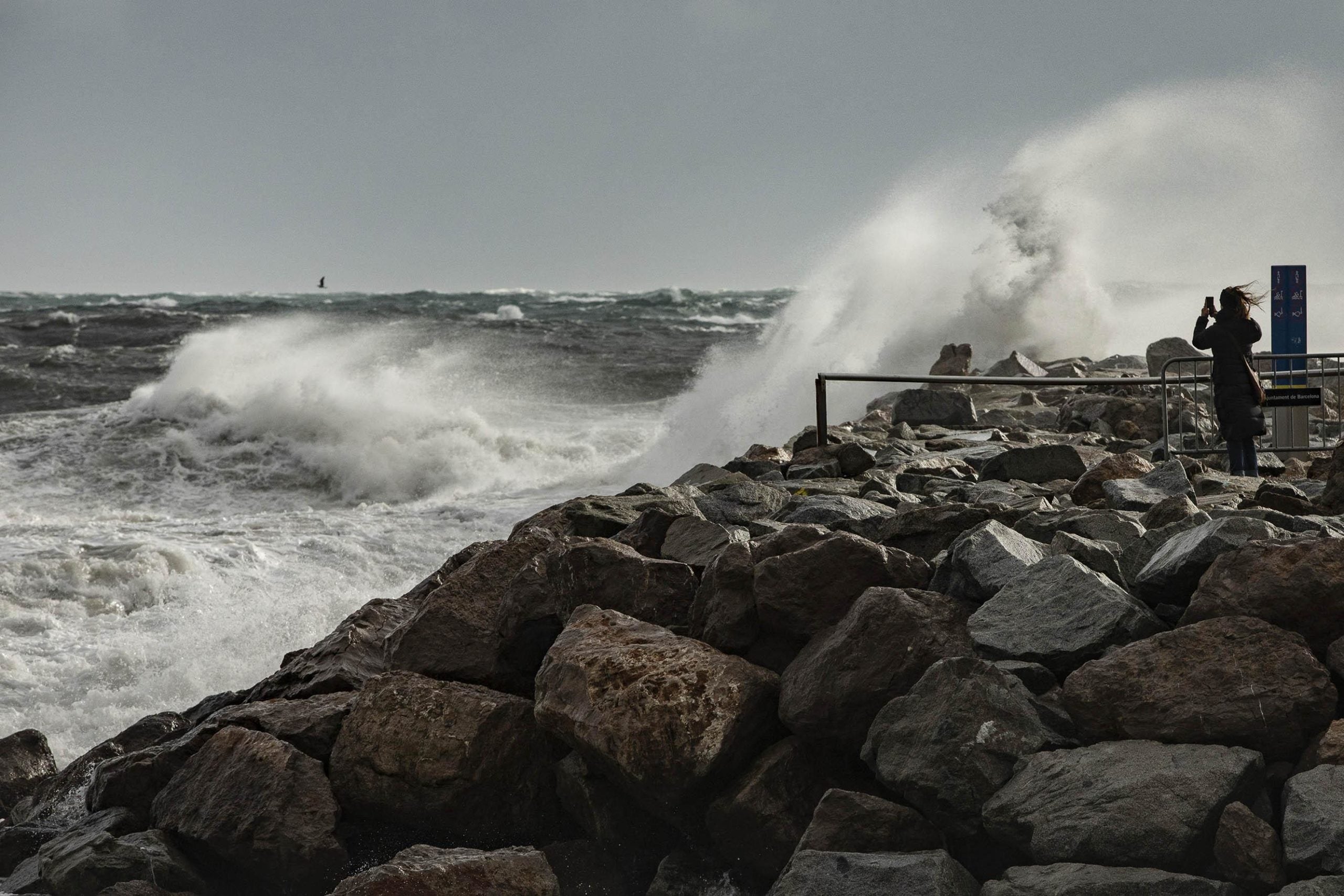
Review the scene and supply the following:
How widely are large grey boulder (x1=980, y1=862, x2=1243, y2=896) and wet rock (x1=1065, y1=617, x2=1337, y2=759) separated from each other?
1.43ft

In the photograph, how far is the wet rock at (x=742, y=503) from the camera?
629 centimetres

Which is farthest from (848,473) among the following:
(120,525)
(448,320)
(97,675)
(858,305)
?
(448,320)

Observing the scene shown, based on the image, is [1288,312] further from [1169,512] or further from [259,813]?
[259,813]

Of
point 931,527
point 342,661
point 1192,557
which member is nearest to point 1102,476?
point 931,527

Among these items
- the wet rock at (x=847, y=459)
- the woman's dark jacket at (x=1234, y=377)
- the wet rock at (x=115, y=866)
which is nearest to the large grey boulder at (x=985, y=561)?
the wet rock at (x=115, y=866)

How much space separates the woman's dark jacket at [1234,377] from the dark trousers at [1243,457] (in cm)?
4

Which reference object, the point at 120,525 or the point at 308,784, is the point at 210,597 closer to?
the point at 120,525

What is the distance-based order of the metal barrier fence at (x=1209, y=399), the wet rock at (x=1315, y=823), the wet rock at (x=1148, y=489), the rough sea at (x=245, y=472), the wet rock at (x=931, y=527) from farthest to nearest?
1. the metal barrier fence at (x=1209, y=399)
2. the rough sea at (x=245, y=472)
3. the wet rock at (x=1148, y=489)
4. the wet rock at (x=931, y=527)
5. the wet rock at (x=1315, y=823)

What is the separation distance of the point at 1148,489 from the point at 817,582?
2733 mm

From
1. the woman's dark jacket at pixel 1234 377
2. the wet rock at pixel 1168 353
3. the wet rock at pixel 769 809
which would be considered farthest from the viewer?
the wet rock at pixel 1168 353

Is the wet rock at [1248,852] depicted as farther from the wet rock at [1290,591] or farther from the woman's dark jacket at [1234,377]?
the woman's dark jacket at [1234,377]

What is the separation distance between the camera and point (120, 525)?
10.4 m

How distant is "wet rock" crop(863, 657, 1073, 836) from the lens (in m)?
3.13

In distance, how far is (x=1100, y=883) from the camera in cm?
268
